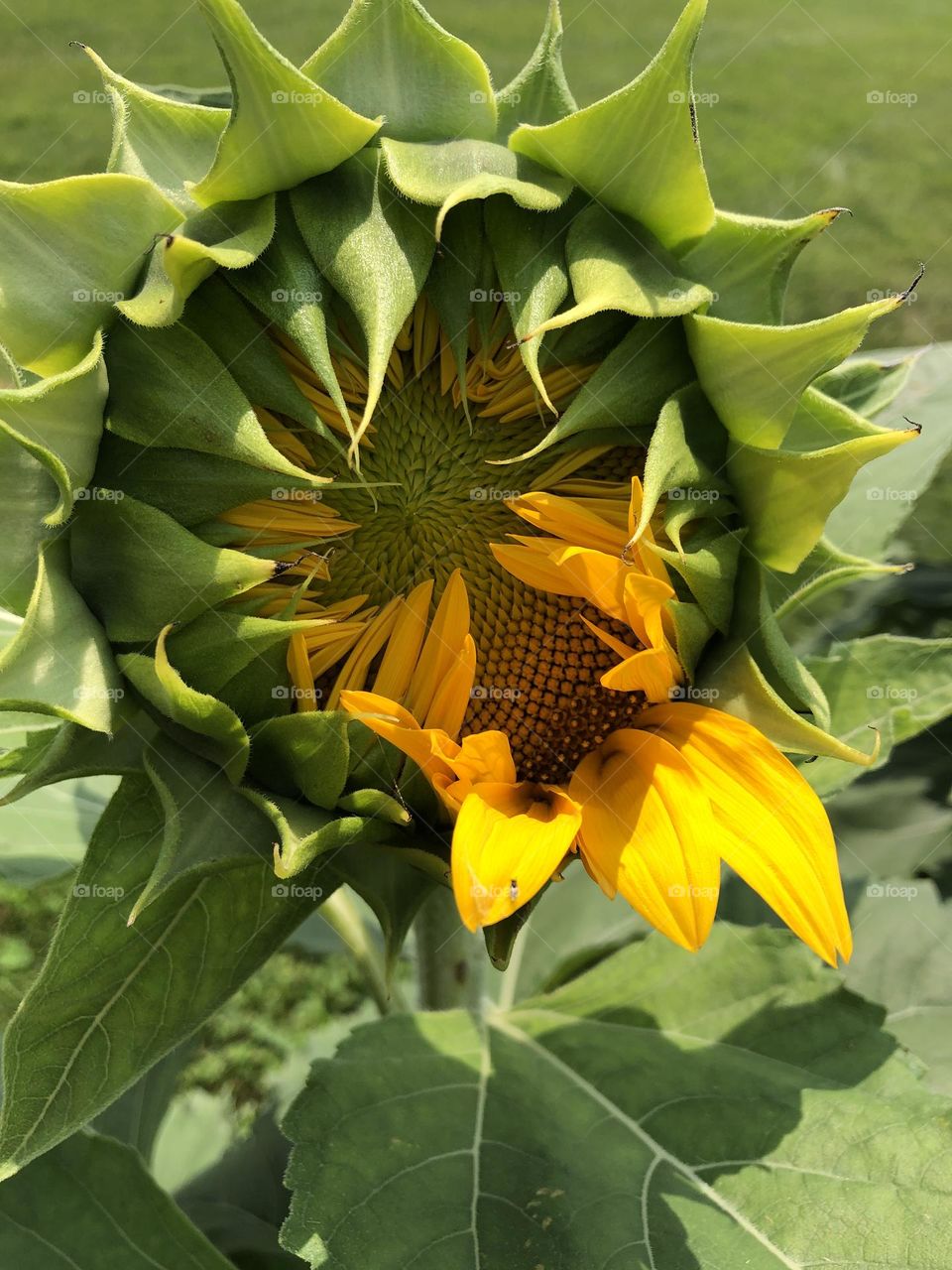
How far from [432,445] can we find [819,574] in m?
0.45

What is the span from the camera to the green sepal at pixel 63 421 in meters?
1.20

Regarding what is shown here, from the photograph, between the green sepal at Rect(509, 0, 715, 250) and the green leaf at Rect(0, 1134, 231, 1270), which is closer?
the green sepal at Rect(509, 0, 715, 250)

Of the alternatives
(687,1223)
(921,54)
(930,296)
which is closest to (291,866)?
(687,1223)

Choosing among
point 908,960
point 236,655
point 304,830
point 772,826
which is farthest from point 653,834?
point 908,960

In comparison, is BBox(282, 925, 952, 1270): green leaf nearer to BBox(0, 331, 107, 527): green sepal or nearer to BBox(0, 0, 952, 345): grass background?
BBox(0, 331, 107, 527): green sepal

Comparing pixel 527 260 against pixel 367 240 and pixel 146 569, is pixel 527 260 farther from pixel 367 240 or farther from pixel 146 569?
pixel 146 569

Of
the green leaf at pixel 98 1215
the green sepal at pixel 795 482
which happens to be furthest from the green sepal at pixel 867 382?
the green leaf at pixel 98 1215

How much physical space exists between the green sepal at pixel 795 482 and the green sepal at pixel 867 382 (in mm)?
251

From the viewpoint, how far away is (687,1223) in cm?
145

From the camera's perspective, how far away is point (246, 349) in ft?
4.36

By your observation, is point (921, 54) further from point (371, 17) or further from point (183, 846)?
point (183, 846)

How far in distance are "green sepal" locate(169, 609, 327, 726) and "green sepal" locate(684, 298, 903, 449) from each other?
46cm

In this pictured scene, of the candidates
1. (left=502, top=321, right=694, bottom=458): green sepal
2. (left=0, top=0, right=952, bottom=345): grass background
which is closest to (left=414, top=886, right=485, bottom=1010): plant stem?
(left=502, top=321, right=694, bottom=458): green sepal

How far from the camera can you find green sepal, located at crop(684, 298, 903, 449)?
125 cm
